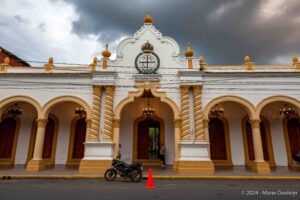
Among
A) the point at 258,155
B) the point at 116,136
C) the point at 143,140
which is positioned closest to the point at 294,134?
the point at 258,155

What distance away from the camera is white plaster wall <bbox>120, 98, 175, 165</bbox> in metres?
13.4

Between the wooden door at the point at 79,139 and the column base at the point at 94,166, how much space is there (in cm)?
270

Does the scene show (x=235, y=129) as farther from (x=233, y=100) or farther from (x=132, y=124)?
(x=132, y=124)

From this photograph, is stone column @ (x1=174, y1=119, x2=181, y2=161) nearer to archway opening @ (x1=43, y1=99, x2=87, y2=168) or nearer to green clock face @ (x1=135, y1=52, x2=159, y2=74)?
green clock face @ (x1=135, y1=52, x2=159, y2=74)

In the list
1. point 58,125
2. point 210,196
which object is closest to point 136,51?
point 58,125

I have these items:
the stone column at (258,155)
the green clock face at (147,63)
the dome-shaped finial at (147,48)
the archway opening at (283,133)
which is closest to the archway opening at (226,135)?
the stone column at (258,155)

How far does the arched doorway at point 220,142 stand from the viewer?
516 inches

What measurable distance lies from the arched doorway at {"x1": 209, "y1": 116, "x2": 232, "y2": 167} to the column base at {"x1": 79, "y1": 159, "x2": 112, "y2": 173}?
6.84 metres

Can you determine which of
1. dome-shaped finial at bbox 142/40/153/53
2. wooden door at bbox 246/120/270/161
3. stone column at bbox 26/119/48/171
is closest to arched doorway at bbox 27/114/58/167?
stone column at bbox 26/119/48/171

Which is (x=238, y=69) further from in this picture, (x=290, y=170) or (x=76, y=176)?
(x=76, y=176)

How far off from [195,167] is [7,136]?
40.3ft

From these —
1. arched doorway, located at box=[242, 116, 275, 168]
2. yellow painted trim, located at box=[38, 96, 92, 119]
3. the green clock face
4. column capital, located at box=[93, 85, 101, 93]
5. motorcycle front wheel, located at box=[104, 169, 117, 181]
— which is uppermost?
the green clock face

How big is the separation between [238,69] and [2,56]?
18137 mm

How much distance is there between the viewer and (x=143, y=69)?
12508mm
